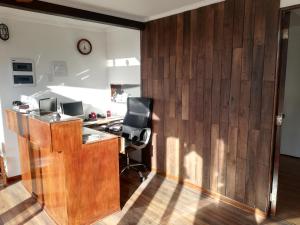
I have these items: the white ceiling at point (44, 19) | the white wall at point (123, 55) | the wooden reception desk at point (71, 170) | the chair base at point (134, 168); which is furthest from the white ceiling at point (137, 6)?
Result: the chair base at point (134, 168)

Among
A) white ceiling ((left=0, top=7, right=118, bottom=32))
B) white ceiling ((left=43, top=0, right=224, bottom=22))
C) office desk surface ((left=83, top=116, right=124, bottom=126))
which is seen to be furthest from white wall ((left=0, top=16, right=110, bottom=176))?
white ceiling ((left=43, top=0, right=224, bottom=22))

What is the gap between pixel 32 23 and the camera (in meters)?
3.60

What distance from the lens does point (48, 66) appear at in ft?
12.6

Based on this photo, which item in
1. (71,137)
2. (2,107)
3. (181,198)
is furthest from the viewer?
(2,107)

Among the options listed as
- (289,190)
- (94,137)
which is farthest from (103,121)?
(289,190)

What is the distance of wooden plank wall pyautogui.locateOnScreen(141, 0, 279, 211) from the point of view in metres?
2.48

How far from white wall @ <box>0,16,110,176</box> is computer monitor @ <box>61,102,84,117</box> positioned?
19cm

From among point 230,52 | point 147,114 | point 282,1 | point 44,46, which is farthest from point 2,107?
Result: point 282,1

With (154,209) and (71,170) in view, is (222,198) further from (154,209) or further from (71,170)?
(71,170)

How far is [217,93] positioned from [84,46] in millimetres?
2636

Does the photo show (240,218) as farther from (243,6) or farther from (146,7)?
(146,7)

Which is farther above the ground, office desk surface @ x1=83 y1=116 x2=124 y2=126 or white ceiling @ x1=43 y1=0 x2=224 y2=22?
white ceiling @ x1=43 y1=0 x2=224 y2=22

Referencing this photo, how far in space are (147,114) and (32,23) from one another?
2.27 metres

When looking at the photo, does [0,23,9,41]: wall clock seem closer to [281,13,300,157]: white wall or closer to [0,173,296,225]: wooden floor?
[0,173,296,225]: wooden floor
